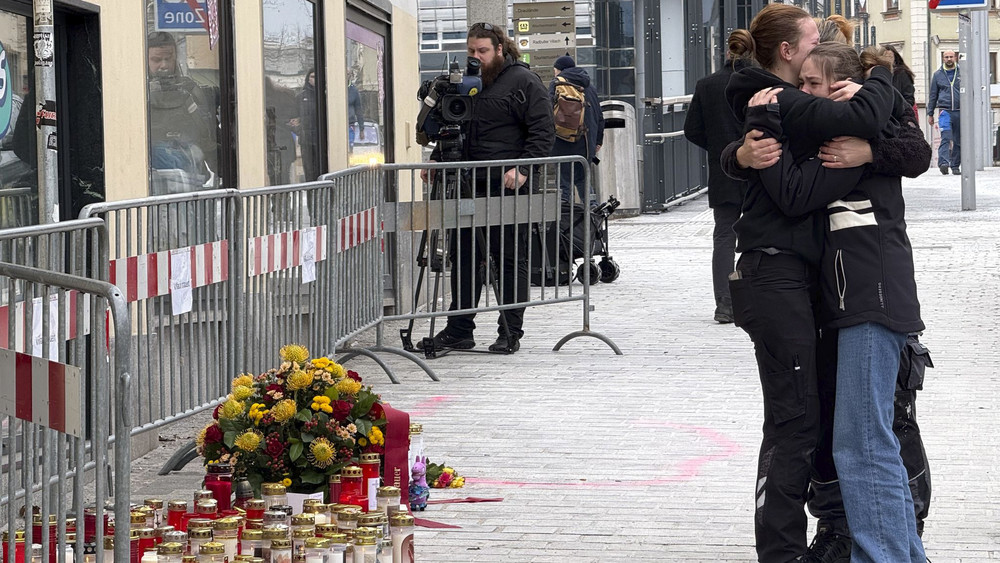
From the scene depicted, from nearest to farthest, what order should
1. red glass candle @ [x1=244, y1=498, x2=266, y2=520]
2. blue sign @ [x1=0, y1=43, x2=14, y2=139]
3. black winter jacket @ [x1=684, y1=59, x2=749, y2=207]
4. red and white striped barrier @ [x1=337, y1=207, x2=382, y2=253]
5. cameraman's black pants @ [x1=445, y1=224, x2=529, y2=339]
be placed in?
red glass candle @ [x1=244, y1=498, x2=266, y2=520] → blue sign @ [x1=0, y1=43, x2=14, y2=139] → red and white striped barrier @ [x1=337, y1=207, x2=382, y2=253] → cameraman's black pants @ [x1=445, y1=224, x2=529, y2=339] → black winter jacket @ [x1=684, y1=59, x2=749, y2=207]

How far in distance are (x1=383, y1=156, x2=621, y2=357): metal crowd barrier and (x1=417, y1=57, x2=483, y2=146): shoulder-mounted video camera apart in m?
0.32

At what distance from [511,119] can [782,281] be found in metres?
5.53

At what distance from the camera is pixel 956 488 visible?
20.0 feet

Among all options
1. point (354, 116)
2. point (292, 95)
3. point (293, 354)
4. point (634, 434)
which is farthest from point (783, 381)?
point (354, 116)

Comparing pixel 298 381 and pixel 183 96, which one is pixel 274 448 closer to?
pixel 298 381

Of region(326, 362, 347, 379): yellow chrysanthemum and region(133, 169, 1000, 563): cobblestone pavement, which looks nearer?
region(133, 169, 1000, 563): cobblestone pavement

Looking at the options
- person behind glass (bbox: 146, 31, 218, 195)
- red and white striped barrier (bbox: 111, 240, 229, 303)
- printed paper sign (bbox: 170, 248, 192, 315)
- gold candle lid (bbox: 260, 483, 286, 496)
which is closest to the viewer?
gold candle lid (bbox: 260, 483, 286, 496)

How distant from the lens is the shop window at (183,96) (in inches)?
311

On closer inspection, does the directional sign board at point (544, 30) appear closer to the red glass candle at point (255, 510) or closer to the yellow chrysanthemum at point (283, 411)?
the yellow chrysanthemum at point (283, 411)

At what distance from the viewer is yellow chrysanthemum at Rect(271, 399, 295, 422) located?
5355mm

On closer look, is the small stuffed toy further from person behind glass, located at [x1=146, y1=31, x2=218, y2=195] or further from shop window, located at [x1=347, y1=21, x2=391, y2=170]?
shop window, located at [x1=347, y1=21, x2=391, y2=170]

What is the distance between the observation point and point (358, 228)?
8.66 m

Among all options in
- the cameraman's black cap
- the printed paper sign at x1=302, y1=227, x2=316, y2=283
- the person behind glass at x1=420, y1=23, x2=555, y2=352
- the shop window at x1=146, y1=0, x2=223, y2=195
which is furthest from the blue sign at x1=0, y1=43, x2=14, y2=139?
the cameraman's black cap

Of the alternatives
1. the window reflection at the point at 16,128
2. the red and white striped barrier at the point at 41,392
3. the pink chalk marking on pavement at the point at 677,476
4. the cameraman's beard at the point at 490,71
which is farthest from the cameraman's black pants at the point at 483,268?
the red and white striped barrier at the point at 41,392
